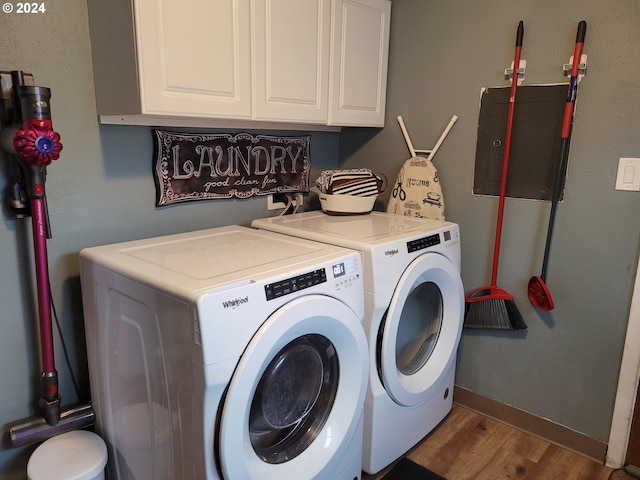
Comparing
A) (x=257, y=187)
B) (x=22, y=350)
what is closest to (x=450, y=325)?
(x=257, y=187)

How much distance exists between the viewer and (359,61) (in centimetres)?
211

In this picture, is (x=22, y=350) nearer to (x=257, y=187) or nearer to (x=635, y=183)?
(x=257, y=187)

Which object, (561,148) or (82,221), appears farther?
(561,148)

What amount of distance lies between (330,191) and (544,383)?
1.31 meters

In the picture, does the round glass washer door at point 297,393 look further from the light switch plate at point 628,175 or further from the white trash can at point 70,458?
the light switch plate at point 628,175

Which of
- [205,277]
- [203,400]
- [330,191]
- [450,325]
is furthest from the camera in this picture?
[330,191]

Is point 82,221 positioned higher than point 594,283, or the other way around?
point 82,221

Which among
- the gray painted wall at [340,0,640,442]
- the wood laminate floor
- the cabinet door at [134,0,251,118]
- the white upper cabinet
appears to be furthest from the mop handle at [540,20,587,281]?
the cabinet door at [134,0,251,118]

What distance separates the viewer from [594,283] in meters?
1.84

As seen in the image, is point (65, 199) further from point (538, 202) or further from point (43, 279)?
point (538, 202)

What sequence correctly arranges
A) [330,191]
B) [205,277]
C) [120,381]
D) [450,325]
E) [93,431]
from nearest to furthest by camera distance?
1. [205,277]
2. [120,381]
3. [93,431]
4. [450,325]
5. [330,191]

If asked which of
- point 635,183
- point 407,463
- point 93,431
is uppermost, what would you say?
point 635,183

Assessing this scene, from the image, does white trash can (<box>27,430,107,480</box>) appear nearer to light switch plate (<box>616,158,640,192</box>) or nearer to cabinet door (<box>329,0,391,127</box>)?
cabinet door (<box>329,0,391,127</box>)

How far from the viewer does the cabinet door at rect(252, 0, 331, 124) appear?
1665 millimetres
